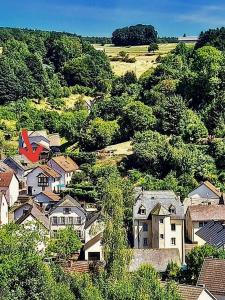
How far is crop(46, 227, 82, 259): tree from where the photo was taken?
43.8 metres

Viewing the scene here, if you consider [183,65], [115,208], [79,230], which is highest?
[183,65]

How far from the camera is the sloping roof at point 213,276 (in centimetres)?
3491

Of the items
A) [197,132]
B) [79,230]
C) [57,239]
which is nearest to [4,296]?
[57,239]

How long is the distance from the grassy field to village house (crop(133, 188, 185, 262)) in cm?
6181

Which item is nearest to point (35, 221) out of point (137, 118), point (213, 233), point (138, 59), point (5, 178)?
point (5, 178)

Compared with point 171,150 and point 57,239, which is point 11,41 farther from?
point 57,239

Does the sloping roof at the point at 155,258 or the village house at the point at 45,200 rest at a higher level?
→ the village house at the point at 45,200

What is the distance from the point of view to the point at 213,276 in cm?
3562

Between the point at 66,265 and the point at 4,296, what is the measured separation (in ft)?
36.5

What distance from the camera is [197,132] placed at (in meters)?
69.5

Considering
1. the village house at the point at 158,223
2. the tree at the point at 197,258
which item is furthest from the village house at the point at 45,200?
the tree at the point at 197,258

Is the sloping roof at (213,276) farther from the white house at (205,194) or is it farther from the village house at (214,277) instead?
the white house at (205,194)

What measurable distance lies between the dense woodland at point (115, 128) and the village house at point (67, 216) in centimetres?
396

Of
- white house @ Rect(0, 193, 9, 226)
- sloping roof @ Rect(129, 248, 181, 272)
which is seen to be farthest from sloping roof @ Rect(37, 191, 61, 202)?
sloping roof @ Rect(129, 248, 181, 272)
